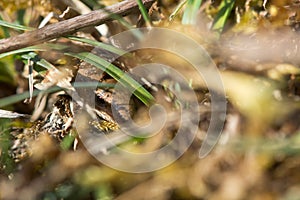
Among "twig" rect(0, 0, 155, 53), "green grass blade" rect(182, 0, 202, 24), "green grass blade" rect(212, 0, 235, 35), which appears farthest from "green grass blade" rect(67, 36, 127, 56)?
"green grass blade" rect(212, 0, 235, 35)

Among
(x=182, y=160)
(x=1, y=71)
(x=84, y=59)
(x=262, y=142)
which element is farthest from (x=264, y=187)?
(x=1, y=71)

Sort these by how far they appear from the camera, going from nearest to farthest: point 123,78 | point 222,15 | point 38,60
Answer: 1. point 123,78
2. point 38,60
3. point 222,15

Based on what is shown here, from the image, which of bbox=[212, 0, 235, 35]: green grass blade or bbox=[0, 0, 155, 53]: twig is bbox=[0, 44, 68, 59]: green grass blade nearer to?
bbox=[0, 0, 155, 53]: twig

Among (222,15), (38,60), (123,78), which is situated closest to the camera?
(123,78)

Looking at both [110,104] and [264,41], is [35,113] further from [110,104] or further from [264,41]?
[264,41]

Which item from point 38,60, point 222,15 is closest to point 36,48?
point 38,60

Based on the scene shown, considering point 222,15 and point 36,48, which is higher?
point 36,48

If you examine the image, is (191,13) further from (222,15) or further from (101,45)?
(101,45)

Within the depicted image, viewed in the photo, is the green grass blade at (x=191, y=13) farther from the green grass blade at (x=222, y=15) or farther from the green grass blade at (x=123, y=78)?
the green grass blade at (x=123, y=78)
